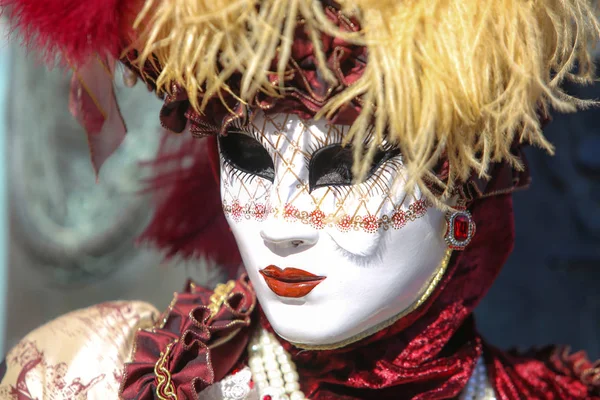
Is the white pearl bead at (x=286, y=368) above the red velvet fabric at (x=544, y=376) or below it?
above

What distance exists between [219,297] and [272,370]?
14 cm

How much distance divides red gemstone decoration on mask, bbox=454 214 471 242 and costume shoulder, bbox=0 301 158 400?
52 centimetres

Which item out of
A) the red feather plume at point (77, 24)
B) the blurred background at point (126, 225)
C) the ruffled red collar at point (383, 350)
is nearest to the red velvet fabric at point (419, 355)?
the ruffled red collar at point (383, 350)

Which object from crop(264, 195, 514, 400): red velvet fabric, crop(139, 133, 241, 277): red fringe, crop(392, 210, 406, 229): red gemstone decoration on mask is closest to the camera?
crop(392, 210, 406, 229): red gemstone decoration on mask

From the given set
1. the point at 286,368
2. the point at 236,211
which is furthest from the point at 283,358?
the point at 236,211

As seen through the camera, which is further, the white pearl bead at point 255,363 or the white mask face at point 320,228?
the white pearl bead at point 255,363

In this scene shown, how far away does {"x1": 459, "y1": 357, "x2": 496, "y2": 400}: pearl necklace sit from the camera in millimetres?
1194

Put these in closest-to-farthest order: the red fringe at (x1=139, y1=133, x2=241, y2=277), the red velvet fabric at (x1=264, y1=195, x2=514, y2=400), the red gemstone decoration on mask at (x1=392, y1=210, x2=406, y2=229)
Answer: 1. the red gemstone decoration on mask at (x1=392, y1=210, x2=406, y2=229)
2. the red velvet fabric at (x1=264, y1=195, x2=514, y2=400)
3. the red fringe at (x1=139, y1=133, x2=241, y2=277)

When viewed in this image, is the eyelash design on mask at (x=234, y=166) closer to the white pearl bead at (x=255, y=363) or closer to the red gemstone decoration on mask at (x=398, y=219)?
the red gemstone decoration on mask at (x=398, y=219)

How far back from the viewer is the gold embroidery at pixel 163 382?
3.45ft

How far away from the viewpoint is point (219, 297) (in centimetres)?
120

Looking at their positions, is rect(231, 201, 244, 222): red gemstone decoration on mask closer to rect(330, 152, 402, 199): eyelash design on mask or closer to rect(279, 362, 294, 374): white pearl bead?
rect(330, 152, 402, 199): eyelash design on mask

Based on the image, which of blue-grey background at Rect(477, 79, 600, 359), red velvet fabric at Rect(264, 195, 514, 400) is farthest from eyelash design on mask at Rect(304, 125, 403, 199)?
blue-grey background at Rect(477, 79, 600, 359)

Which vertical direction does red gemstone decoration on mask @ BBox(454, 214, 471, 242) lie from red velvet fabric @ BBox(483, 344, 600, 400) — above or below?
above
